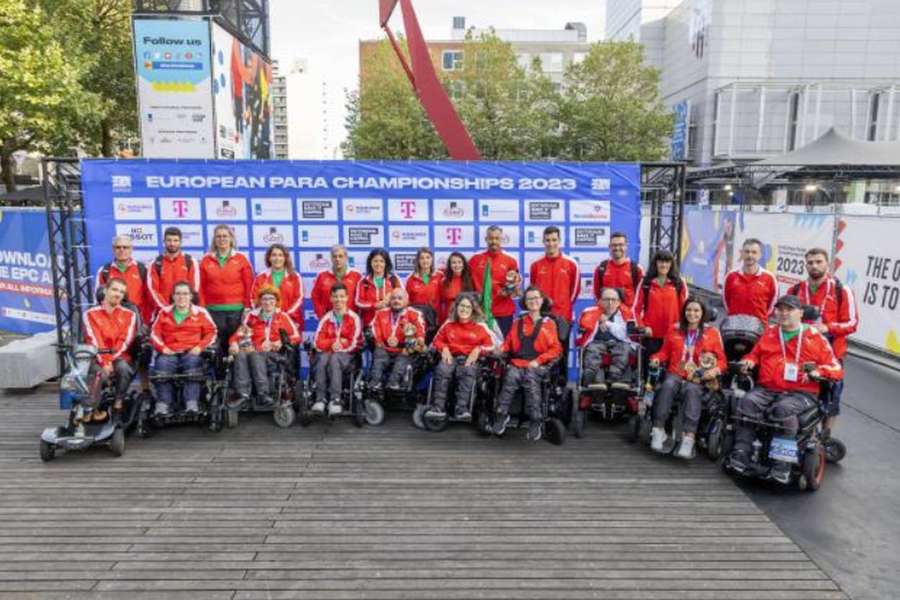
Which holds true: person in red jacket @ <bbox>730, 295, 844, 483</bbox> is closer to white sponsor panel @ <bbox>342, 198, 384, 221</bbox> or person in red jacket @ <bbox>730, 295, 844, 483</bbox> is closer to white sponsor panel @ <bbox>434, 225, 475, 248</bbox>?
white sponsor panel @ <bbox>434, 225, 475, 248</bbox>

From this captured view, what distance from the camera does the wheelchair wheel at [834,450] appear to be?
4.85 m

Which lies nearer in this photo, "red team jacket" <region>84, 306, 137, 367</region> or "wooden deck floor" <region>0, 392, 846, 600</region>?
"wooden deck floor" <region>0, 392, 846, 600</region>

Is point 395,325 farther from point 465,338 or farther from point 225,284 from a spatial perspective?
point 225,284

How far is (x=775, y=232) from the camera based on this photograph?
1048cm

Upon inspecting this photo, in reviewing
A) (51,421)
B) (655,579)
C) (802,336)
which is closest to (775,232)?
(802,336)

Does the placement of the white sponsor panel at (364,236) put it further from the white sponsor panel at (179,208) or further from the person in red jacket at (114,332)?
the person in red jacket at (114,332)

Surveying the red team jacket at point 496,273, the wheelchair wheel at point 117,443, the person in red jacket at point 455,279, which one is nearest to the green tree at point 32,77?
the wheelchair wheel at point 117,443

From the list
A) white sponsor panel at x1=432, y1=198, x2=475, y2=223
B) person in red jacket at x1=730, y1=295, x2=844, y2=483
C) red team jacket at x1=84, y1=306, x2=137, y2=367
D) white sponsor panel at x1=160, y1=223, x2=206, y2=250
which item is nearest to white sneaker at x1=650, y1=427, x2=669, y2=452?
person in red jacket at x1=730, y1=295, x2=844, y2=483

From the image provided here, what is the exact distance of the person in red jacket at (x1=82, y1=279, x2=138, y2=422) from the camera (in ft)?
16.6

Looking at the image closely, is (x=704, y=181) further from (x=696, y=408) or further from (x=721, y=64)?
(x=696, y=408)

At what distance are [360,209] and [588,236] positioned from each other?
2.48m

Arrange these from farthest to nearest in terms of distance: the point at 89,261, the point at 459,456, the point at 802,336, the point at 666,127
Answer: the point at 666,127, the point at 89,261, the point at 459,456, the point at 802,336

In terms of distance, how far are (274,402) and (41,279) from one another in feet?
17.4

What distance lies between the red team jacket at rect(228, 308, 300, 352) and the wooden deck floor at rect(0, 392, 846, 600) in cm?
87
